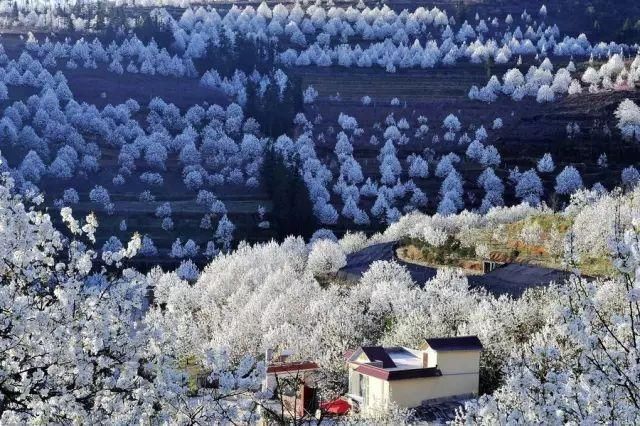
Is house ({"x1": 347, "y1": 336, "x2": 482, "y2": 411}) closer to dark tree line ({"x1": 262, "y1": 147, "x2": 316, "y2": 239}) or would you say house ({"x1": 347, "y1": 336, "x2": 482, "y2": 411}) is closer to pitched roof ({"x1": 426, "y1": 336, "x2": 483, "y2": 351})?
pitched roof ({"x1": 426, "y1": 336, "x2": 483, "y2": 351})

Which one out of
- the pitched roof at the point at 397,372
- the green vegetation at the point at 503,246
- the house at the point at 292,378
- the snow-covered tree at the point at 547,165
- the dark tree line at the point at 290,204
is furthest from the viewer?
the snow-covered tree at the point at 547,165

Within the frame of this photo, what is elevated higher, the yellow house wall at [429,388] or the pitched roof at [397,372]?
the pitched roof at [397,372]

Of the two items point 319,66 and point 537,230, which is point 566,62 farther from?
point 537,230

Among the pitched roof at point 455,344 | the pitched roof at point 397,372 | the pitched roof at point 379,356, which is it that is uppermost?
the pitched roof at point 455,344

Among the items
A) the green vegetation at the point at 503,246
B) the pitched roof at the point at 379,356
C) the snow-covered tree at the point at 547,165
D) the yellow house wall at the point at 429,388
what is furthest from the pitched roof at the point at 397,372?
the snow-covered tree at the point at 547,165

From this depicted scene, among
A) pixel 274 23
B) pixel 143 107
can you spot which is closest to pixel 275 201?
pixel 143 107

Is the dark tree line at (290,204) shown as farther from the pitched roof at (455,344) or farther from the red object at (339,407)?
the pitched roof at (455,344)

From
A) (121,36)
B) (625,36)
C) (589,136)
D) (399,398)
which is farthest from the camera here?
(625,36)

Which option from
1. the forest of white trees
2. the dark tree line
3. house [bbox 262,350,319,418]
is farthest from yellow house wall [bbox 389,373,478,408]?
the dark tree line
